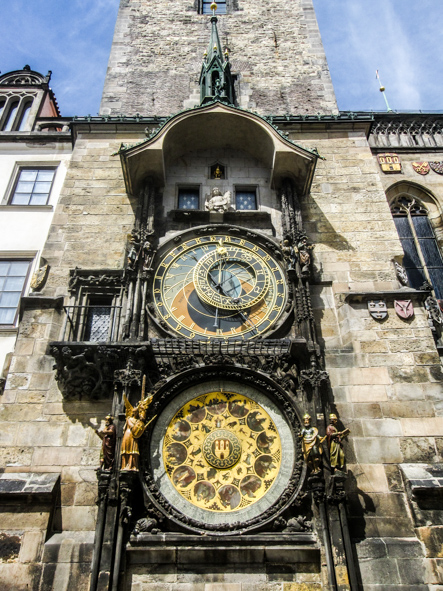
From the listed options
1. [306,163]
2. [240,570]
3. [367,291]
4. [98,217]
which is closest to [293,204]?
[306,163]

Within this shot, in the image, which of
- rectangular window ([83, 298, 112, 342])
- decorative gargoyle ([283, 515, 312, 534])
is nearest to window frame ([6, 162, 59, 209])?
rectangular window ([83, 298, 112, 342])

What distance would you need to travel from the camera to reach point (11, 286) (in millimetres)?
9898

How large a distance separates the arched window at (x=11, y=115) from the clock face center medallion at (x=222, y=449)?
372 inches

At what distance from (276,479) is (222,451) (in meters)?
0.83

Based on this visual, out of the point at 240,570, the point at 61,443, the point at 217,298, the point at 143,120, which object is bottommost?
the point at 240,570

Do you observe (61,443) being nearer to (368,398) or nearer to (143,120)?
(368,398)

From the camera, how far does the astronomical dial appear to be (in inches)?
341

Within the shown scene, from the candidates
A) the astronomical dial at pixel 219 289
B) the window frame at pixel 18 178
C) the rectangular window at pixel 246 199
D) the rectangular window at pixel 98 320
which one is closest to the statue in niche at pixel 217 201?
the rectangular window at pixel 246 199

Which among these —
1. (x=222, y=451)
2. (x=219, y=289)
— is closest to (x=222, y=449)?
(x=222, y=451)

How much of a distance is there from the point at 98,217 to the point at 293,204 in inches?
→ 149

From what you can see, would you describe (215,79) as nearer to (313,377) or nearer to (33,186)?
(33,186)

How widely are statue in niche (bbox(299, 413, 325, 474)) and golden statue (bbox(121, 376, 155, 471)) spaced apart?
6.99 ft

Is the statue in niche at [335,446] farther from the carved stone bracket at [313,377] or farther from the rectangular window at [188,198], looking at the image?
the rectangular window at [188,198]

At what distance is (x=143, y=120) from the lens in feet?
38.9
